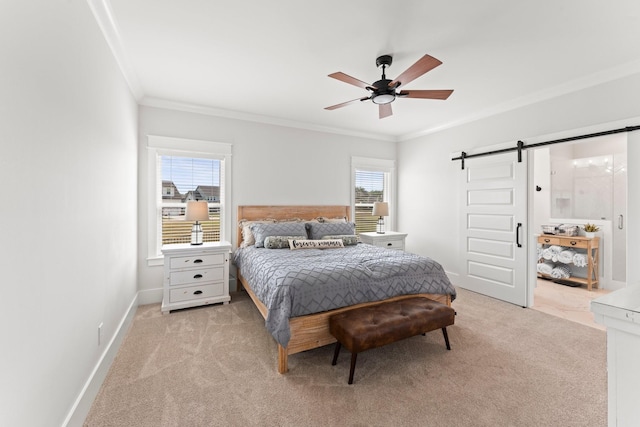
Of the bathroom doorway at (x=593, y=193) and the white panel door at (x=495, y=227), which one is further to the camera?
the bathroom doorway at (x=593, y=193)

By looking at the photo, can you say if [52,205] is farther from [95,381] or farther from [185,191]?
[185,191]

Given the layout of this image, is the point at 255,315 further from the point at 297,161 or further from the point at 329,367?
the point at 297,161

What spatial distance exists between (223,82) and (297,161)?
1730 mm

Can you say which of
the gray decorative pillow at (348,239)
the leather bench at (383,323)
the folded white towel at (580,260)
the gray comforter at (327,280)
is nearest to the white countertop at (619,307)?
the leather bench at (383,323)

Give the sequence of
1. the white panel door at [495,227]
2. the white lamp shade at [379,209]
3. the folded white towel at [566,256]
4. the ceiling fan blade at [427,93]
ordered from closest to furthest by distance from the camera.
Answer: the ceiling fan blade at [427,93], the white panel door at [495,227], the folded white towel at [566,256], the white lamp shade at [379,209]

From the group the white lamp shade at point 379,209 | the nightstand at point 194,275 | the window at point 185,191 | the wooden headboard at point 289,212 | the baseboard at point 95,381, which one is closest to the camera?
the baseboard at point 95,381

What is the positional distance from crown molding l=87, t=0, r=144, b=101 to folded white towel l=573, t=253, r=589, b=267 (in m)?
6.45

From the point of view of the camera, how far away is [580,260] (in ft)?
14.1

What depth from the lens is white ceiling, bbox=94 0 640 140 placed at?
195 cm

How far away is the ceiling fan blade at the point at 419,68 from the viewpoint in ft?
6.37

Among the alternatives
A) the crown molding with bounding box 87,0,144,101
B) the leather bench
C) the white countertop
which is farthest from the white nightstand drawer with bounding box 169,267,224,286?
the white countertop

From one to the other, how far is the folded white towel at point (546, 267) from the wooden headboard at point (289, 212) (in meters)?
3.48

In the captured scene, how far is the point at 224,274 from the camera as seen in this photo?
353 centimetres

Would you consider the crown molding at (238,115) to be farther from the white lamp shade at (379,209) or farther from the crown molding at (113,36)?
the white lamp shade at (379,209)
